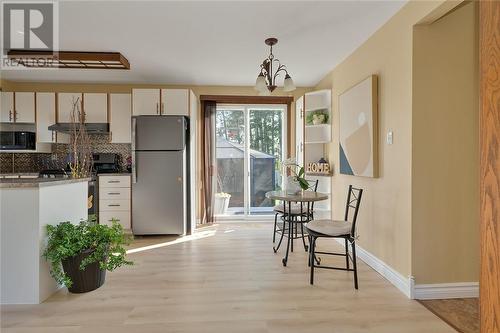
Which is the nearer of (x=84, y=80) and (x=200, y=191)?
(x=84, y=80)

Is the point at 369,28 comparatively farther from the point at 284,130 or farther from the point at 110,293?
the point at 110,293

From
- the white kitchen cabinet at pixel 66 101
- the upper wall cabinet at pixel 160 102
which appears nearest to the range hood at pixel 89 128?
the white kitchen cabinet at pixel 66 101

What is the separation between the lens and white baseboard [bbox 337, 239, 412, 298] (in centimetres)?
225

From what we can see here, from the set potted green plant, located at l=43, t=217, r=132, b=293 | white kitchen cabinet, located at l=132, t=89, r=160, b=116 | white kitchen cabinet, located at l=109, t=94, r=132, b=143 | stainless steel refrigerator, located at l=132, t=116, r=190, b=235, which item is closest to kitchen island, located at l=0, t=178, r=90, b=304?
potted green plant, located at l=43, t=217, r=132, b=293

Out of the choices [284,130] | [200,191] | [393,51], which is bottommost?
[200,191]

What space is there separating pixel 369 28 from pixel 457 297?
255 centimetres

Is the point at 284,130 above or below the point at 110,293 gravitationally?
above

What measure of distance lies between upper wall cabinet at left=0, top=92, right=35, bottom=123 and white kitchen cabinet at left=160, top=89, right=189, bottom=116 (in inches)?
80.5

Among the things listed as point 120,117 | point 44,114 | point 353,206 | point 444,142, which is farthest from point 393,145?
point 44,114

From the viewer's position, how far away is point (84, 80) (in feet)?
14.5

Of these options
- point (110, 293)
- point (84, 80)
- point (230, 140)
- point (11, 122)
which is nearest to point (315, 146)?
point (230, 140)

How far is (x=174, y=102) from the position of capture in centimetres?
409

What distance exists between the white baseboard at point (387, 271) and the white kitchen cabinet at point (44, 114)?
474cm

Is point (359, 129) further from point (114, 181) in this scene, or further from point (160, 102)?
point (114, 181)
